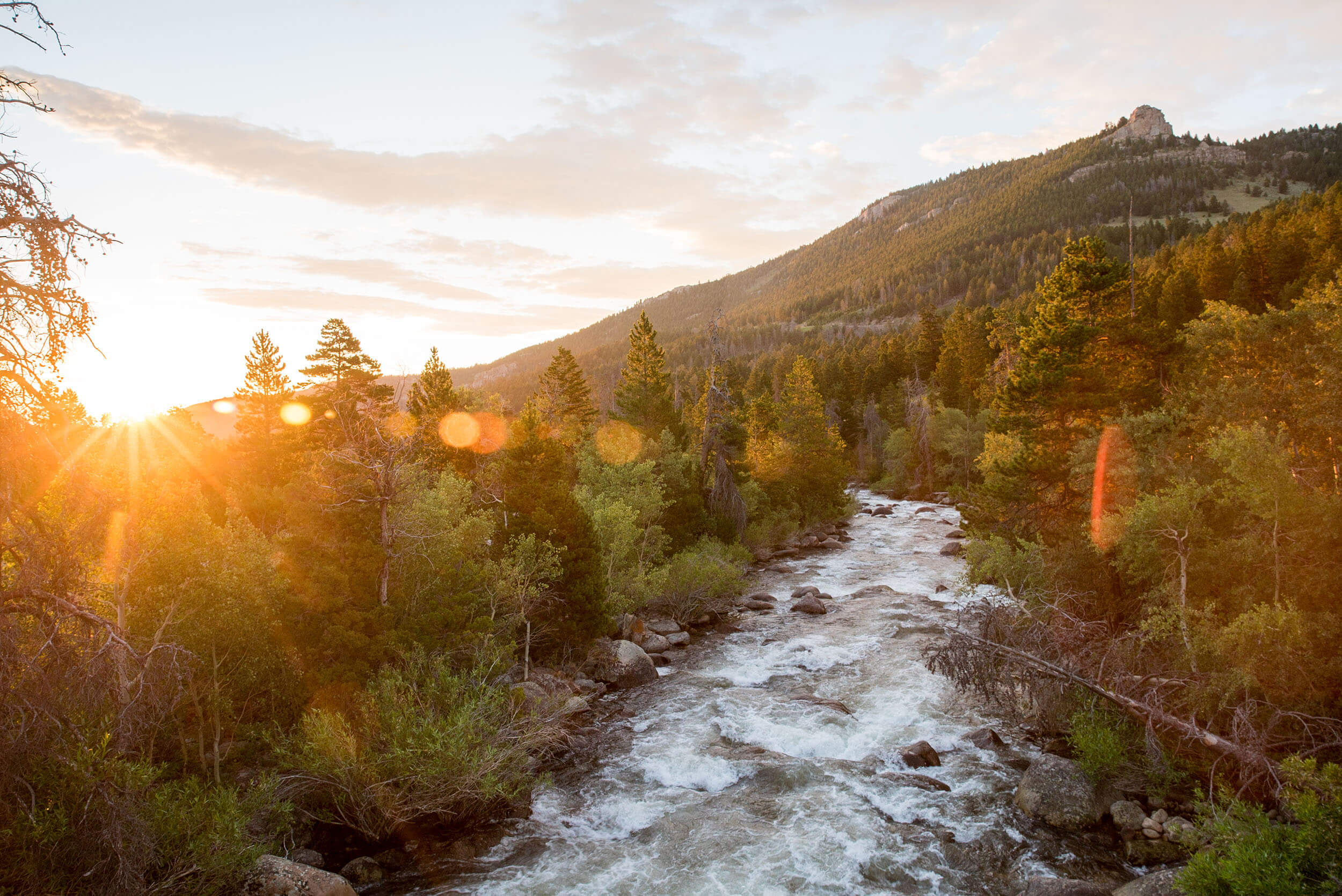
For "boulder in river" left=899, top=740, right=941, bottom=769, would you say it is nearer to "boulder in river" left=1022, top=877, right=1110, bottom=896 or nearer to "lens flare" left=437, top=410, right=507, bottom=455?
"boulder in river" left=1022, top=877, right=1110, bottom=896

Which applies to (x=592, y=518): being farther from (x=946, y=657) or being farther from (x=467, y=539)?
(x=946, y=657)

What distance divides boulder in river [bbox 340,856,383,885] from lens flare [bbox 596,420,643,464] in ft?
81.2

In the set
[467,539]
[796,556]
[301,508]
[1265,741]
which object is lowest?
[796,556]

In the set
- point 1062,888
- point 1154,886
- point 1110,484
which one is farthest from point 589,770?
point 1110,484

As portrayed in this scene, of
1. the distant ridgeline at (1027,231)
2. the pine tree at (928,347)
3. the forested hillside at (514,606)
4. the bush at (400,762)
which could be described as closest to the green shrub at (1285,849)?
the forested hillside at (514,606)

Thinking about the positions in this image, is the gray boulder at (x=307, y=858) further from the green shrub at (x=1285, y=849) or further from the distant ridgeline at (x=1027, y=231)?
the distant ridgeline at (x=1027, y=231)

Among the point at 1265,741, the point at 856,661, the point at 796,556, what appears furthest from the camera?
the point at 796,556

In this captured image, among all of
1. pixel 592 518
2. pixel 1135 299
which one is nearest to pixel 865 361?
pixel 1135 299

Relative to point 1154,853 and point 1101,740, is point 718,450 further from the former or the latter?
point 1154,853

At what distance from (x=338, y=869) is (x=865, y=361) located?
339ft

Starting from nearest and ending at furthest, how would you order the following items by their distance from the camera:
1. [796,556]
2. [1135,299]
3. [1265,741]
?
1. [1265,741]
2. [1135,299]
3. [796,556]

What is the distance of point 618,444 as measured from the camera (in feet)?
137

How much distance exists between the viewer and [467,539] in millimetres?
21531

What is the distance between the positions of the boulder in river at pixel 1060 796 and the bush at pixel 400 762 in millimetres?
11379
